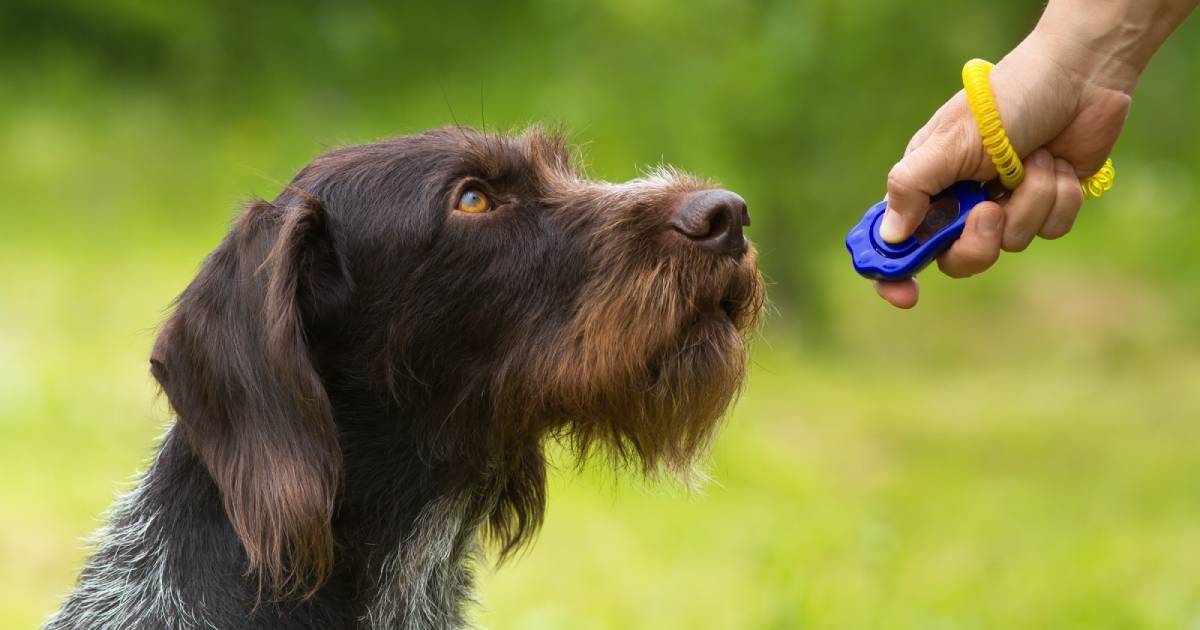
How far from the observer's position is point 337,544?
3.37 metres

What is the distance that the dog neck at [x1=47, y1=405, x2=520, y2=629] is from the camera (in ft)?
10.7

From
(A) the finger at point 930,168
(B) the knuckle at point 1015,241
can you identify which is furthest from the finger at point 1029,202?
(A) the finger at point 930,168

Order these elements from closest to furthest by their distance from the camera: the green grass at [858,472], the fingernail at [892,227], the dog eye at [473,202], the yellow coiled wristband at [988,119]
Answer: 1. the yellow coiled wristband at [988,119]
2. the fingernail at [892,227]
3. the dog eye at [473,202]
4. the green grass at [858,472]

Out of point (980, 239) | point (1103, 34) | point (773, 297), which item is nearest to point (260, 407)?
point (980, 239)

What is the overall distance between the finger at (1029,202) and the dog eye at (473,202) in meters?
1.19

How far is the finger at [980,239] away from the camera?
328cm

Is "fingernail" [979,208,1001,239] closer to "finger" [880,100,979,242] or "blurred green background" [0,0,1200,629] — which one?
"finger" [880,100,979,242]

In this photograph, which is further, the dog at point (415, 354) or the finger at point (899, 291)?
the finger at point (899, 291)

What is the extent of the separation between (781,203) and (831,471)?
283 cm

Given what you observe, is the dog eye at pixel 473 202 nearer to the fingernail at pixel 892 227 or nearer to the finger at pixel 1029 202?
the fingernail at pixel 892 227

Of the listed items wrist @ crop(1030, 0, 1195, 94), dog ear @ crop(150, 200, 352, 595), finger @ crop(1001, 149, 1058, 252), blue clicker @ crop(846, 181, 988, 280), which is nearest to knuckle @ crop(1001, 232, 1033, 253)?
finger @ crop(1001, 149, 1058, 252)

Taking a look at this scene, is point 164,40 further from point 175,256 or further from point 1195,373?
→ point 1195,373

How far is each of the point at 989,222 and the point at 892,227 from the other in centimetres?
21

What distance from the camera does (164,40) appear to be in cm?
1481
